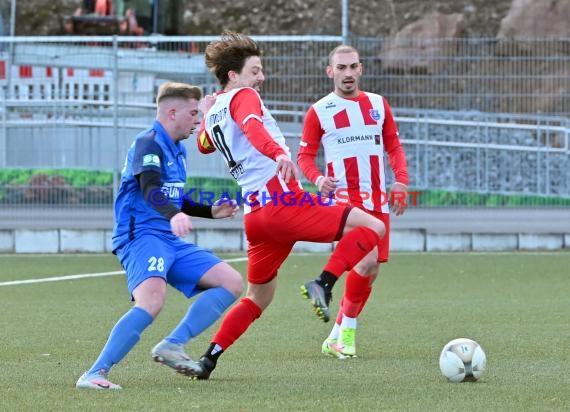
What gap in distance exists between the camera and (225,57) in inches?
295

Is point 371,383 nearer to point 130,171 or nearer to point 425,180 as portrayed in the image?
point 130,171

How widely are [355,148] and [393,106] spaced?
929 centimetres

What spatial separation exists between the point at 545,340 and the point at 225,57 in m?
2.99

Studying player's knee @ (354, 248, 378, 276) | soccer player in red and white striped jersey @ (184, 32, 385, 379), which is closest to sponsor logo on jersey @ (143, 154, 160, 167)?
soccer player in red and white striped jersey @ (184, 32, 385, 379)

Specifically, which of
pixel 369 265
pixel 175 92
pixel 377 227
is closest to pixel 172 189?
pixel 175 92

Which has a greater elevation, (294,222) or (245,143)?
(245,143)

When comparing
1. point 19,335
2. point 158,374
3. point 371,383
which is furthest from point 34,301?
point 371,383

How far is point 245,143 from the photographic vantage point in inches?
290

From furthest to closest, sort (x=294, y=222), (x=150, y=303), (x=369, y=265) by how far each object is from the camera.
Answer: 1. (x=369, y=265)
2. (x=294, y=222)
3. (x=150, y=303)

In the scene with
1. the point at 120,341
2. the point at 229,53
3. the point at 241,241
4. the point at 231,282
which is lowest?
the point at 241,241

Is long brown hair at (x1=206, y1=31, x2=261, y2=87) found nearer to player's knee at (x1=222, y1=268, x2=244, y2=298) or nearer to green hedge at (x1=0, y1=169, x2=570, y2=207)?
player's knee at (x1=222, y1=268, x2=244, y2=298)

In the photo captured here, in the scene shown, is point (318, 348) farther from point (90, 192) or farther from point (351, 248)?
point (90, 192)

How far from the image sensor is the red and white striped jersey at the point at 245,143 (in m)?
7.25

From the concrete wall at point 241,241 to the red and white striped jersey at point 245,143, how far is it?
33.2ft
